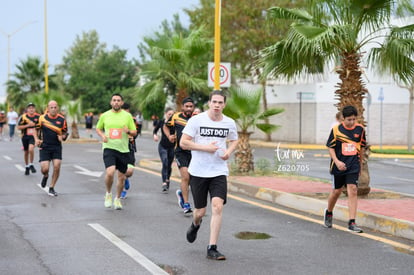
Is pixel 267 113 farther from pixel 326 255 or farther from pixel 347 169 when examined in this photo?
pixel 326 255

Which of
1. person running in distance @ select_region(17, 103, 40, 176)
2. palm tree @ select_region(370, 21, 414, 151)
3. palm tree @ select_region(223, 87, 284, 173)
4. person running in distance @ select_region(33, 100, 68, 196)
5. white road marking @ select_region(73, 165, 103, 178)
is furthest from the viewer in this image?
person running in distance @ select_region(17, 103, 40, 176)

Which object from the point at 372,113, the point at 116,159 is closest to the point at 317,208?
the point at 116,159

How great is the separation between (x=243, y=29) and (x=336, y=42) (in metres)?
23.6

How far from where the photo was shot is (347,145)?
916 cm

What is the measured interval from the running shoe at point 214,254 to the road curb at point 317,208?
2783mm

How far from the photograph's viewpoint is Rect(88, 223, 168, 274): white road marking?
6.69 meters

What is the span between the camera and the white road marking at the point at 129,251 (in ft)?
22.0

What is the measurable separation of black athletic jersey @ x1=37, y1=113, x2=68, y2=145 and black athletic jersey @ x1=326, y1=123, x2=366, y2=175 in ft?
19.1

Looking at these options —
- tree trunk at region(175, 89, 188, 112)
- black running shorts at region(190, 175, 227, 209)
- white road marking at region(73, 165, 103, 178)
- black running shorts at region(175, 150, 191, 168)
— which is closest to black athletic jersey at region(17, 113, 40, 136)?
white road marking at region(73, 165, 103, 178)

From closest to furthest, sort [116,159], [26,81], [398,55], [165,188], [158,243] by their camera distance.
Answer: [158,243]
[116,159]
[398,55]
[165,188]
[26,81]

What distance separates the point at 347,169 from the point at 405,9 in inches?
173

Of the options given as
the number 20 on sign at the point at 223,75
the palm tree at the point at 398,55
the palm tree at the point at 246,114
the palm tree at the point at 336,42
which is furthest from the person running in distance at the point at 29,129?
the palm tree at the point at 398,55

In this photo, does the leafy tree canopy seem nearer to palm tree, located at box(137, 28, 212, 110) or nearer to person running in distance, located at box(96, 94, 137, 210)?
palm tree, located at box(137, 28, 212, 110)

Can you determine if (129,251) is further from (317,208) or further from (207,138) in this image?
(317,208)
